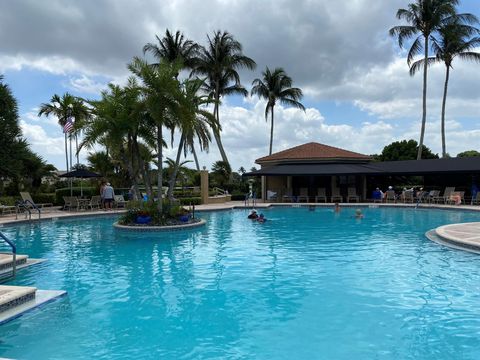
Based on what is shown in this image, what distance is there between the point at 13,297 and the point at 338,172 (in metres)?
23.7

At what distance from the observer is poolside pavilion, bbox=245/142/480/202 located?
2770 centimetres

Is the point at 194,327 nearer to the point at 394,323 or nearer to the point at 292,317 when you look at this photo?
the point at 292,317

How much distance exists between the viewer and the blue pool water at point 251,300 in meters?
5.41

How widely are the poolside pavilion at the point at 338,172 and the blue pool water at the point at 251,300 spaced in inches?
583

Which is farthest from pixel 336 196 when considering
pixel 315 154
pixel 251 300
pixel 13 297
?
pixel 13 297

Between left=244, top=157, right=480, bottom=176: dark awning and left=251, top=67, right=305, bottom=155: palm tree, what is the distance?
12.3 metres

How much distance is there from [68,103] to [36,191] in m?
8.36

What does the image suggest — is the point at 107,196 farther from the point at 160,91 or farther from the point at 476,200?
the point at 476,200

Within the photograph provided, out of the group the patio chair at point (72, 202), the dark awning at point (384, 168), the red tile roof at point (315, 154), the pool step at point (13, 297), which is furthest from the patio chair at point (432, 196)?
the pool step at point (13, 297)

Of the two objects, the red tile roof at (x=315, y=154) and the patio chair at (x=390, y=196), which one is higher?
the red tile roof at (x=315, y=154)

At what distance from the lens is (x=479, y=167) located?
24.1 m

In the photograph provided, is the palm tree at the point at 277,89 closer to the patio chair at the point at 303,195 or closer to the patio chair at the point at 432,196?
the patio chair at the point at 303,195

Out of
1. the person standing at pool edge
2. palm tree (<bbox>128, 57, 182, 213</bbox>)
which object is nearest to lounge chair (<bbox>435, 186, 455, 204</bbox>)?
palm tree (<bbox>128, 57, 182, 213</bbox>)

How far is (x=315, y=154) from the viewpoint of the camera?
102ft
